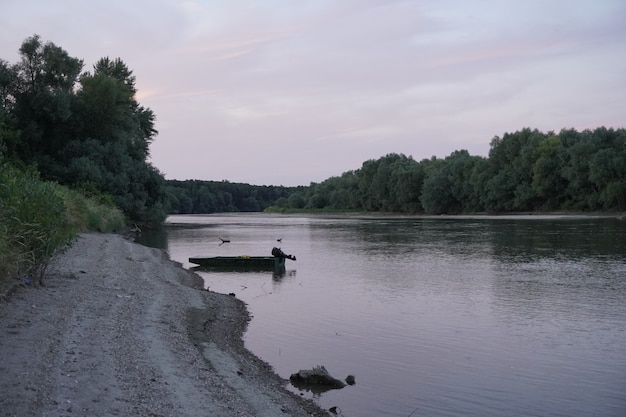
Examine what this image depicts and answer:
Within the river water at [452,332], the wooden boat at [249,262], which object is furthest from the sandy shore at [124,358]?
the wooden boat at [249,262]

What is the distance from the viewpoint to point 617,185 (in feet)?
267

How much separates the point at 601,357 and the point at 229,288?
1504 cm

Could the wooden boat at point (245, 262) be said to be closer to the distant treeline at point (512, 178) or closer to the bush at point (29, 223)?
the bush at point (29, 223)

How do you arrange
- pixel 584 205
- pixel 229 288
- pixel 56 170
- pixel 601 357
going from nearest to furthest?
pixel 601 357 < pixel 229 288 < pixel 56 170 < pixel 584 205

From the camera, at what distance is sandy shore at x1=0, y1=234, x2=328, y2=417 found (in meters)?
7.77

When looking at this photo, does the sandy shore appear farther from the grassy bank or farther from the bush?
the bush

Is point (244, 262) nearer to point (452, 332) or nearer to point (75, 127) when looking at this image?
point (452, 332)

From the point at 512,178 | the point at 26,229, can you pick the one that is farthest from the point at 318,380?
the point at 512,178

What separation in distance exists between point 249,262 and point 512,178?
87305mm

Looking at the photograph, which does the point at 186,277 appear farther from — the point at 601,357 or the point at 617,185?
the point at 617,185

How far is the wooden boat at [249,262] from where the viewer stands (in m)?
31.5

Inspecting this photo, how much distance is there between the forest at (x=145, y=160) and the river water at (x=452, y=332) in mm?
11065

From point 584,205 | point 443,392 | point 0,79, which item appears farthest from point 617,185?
point 443,392

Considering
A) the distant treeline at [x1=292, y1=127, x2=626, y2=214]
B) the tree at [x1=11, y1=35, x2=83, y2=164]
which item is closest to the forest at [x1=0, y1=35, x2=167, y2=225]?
the tree at [x1=11, y1=35, x2=83, y2=164]
